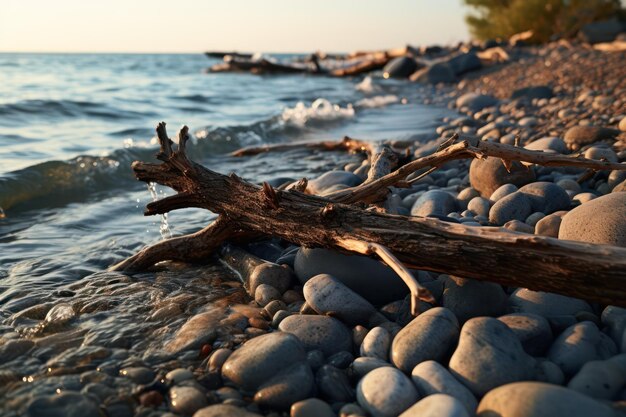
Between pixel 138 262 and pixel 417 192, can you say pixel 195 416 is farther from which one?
pixel 417 192

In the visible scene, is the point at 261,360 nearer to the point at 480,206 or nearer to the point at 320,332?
the point at 320,332

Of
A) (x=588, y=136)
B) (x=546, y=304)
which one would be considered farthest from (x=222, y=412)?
(x=588, y=136)

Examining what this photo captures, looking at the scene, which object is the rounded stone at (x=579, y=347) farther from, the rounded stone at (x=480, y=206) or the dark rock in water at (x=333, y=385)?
the rounded stone at (x=480, y=206)

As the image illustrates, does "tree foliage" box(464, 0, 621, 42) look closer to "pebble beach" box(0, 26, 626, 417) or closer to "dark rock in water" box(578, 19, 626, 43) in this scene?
"dark rock in water" box(578, 19, 626, 43)

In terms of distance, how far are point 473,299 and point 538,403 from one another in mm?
800

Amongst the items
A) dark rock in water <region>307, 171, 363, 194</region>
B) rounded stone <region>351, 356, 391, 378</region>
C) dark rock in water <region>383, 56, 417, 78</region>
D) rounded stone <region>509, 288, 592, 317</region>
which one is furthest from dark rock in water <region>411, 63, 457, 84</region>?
rounded stone <region>351, 356, 391, 378</region>

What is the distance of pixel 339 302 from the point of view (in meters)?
2.67

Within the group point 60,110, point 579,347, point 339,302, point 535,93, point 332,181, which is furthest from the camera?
point 60,110

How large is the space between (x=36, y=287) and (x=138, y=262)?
1.99 feet

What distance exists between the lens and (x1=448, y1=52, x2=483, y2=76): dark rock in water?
18859 mm

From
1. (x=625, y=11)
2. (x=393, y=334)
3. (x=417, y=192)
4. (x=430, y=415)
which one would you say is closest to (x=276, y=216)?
(x=393, y=334)

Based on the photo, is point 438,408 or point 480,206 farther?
point 480,206

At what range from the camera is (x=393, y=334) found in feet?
8.10

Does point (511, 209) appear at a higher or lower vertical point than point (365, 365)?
higher
